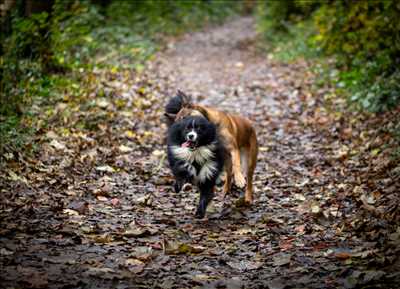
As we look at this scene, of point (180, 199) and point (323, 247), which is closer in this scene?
point (323, 247)

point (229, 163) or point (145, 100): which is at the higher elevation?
point (229, 163)

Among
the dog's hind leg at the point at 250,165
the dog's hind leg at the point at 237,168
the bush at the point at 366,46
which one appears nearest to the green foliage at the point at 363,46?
the bush at the point at 366,46

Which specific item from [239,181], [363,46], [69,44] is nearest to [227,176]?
[239,181]

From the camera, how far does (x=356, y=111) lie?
10.4m

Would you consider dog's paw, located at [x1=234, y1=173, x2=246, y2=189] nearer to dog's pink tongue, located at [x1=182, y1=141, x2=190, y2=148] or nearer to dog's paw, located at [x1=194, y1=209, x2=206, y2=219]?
dog's paw, located at [x1=194, y1=209, x2=206, y2=219]

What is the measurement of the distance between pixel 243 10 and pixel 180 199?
3236cm

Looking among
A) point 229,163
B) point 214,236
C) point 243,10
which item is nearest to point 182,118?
point 229,163

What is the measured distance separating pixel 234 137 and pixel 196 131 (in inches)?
37.9

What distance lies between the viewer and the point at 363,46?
1252 cm

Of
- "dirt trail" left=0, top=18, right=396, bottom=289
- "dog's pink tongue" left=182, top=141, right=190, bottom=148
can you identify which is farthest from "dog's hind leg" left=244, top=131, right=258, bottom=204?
"dog's pink tongue" left=182, top=141, right=190, bottom=148

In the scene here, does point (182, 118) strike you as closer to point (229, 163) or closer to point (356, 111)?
point (229, 163)

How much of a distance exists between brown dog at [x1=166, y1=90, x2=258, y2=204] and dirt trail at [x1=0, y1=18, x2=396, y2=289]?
42 centimetres

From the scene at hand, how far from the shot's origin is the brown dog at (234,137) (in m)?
6.96

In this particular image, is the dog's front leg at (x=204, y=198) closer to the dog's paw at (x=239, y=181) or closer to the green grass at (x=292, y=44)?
the dog's paw at (x=239, y=181)
